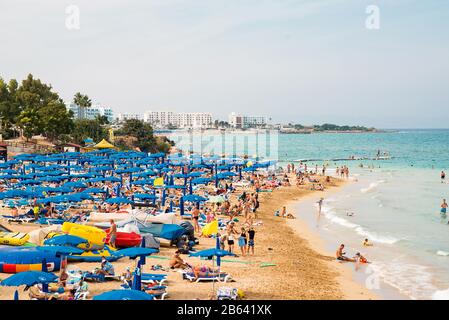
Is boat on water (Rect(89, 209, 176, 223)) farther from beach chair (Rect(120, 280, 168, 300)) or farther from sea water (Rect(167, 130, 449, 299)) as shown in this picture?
sea water (Rect(167, 130, 449, 299))

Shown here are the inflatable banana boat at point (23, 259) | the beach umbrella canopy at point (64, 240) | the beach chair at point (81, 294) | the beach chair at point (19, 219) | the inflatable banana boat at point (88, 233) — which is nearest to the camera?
the beach chair at point (81, 294)

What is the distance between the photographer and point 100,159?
42.1 metres

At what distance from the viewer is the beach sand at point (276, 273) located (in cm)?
1341

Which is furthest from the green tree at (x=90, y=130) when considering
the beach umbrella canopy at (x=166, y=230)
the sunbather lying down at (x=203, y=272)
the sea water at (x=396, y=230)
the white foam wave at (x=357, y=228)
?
the sunbather lying down at (x=203, y=272)

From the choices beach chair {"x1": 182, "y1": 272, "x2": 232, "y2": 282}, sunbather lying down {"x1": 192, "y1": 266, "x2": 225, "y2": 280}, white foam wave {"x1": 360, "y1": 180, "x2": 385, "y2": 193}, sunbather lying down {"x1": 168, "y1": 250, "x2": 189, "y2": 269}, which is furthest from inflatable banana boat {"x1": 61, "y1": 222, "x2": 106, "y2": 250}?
white foam wave {"x1": 360, "y1": 180, "x2": 385, "y2": 193}

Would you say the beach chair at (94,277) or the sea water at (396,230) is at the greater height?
the beach chair at (94,277)

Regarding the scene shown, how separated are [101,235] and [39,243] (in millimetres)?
1717

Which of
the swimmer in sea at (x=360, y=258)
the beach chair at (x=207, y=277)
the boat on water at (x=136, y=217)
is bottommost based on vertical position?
the swimmer in sea at (x=360, y=258)

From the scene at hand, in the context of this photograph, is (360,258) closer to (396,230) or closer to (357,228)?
(357,228)

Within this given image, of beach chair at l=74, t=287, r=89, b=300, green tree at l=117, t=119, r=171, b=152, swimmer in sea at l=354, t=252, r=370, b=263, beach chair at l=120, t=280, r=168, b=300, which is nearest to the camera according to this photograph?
beach chair at l=74, t=287, r=89, b=300

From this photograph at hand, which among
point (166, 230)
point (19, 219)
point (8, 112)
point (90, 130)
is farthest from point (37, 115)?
point (166, 230)

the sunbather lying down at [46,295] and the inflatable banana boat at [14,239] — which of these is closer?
the sunbather lying down at [46,295]

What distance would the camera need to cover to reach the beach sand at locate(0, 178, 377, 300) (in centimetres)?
1341

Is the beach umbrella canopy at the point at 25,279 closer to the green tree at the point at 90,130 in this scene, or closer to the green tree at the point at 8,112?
the green tree at the point at 8,112
